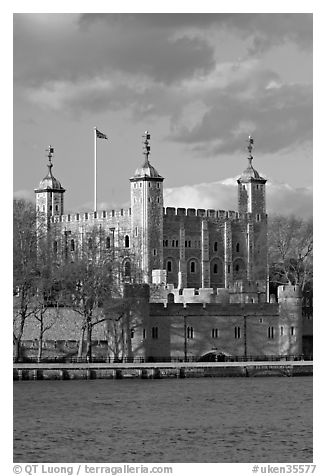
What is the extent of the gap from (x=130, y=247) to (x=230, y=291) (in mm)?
19071

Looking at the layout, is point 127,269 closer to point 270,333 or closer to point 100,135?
point 100,135

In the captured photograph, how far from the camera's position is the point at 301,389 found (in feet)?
181

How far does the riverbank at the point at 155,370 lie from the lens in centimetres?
5853

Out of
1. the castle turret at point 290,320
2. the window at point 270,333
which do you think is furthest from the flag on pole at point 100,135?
the window at point 270,333

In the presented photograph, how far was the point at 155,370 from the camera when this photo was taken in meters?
60.0

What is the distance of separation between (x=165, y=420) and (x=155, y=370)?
1516 cm

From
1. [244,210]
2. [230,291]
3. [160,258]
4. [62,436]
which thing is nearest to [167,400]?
[62,436]

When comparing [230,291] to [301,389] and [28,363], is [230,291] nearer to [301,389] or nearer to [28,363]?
[28,363]

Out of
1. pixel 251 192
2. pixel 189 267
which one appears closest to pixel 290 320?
pixel 189 267

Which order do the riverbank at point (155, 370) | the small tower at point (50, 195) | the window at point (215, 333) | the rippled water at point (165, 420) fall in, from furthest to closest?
the small tower at point (50, 195), the window at point (215, 333), the riverbank at point (155, 370), the rippled water at point (165, 420)

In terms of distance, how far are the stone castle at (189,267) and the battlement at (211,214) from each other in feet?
0.20

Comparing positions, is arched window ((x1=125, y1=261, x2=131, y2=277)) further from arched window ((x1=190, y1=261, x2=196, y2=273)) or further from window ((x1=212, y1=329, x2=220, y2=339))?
window ((x1=212, y1=329, x2=220, y2=339))

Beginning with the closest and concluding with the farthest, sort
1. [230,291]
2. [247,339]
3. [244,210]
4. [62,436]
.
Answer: [62,436]
[247,339]
[230,291]
[244,210]

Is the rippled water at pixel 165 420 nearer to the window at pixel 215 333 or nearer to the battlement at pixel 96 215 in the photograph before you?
the window at pixel 215 333
